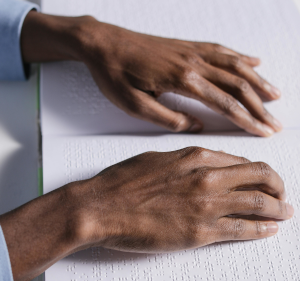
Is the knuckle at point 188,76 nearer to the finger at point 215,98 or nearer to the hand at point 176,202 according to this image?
the finger at point 215,98

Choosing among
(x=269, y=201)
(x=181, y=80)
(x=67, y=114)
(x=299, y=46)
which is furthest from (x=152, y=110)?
(x=299, y=46)

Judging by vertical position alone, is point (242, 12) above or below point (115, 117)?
above

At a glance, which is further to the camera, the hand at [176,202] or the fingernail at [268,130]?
the fingernail at [268,130]

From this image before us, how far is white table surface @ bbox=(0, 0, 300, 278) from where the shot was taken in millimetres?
694

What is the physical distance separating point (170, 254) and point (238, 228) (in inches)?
5.0

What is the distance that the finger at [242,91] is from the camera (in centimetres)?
77

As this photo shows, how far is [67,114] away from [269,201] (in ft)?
1.54

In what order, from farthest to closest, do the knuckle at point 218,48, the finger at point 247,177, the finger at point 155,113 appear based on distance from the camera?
the knuckle at point 218,48 < the finger at point 155,113 < the finger at point 247,177

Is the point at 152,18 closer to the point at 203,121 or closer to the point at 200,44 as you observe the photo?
the point at 200,44

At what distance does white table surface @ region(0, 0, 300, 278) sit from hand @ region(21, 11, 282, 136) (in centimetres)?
10

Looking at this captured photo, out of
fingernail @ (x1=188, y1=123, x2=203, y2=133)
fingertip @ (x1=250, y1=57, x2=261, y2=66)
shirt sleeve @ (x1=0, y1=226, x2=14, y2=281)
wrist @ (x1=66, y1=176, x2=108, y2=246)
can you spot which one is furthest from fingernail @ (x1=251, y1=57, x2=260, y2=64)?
shirt sleeve @ (x1=0, y1=226, x2=14, y2=281)

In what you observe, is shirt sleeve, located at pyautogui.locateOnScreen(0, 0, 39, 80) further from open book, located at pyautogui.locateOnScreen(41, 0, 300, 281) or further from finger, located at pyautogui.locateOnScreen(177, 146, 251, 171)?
finger, located at pyautogui.locateOnScreen(177, 146, 251, 171)

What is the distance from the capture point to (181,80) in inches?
29.2

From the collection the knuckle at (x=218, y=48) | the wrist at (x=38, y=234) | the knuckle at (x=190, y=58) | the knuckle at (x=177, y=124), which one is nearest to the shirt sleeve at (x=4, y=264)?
the wrist at (x=38, y=234)
